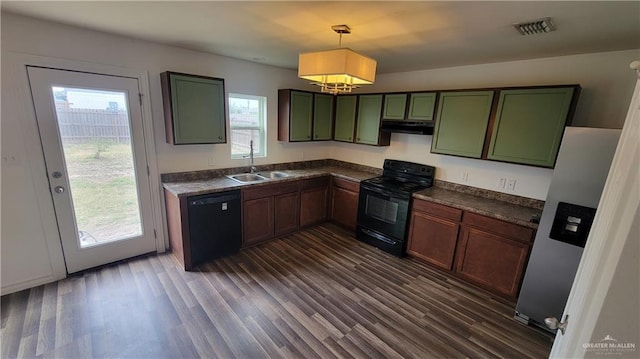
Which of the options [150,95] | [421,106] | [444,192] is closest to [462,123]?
[421,106]

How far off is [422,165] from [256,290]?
8.71ft

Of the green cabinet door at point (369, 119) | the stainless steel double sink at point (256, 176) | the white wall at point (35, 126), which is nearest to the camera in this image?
the white wall at point (35, 126)

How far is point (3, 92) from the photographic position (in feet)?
7.03

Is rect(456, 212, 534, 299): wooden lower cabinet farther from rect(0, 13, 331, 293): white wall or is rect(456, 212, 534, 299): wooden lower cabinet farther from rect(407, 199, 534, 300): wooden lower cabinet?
rect(0, 13, 331, 293): white wall

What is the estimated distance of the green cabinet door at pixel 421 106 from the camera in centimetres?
321

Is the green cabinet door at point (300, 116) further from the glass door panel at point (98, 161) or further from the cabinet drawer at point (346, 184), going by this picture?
the glass door panel at point (98, 161)

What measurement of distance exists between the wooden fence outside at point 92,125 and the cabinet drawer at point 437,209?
11.0 ft

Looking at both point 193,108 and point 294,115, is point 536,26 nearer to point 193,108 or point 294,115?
point 294,115

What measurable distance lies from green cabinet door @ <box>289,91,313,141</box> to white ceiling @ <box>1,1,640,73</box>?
1050 mm

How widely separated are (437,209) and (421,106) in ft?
4.33

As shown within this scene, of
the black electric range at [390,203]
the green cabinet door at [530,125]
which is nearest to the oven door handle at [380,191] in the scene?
the black electric range at [390,203]

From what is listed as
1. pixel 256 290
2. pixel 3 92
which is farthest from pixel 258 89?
pixel 256 290

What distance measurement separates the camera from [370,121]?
386 centimetres

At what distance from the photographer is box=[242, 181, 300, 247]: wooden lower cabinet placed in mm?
3340
